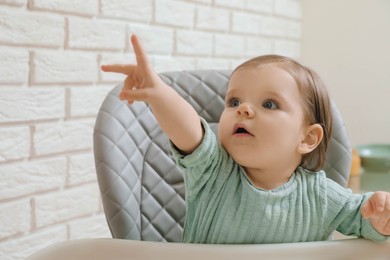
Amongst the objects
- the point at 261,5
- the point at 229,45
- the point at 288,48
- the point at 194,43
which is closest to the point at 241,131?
the point at 194,43

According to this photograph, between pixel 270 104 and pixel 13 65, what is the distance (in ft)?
2.07

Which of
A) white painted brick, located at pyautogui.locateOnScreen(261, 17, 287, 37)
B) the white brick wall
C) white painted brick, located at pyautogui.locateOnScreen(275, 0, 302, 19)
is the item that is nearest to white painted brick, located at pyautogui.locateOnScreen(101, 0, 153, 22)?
the white brick wall

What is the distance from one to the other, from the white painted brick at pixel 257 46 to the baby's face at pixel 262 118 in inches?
45.8

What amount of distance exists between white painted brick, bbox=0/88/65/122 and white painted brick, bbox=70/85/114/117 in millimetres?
36

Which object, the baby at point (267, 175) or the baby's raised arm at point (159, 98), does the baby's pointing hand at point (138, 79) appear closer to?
the baby's raised arm at point (159, 98)

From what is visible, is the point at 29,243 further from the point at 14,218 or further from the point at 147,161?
the point at 147,161

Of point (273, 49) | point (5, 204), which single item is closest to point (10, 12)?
point (5, 204)

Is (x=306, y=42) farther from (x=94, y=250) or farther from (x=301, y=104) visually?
(x=94, y=250)

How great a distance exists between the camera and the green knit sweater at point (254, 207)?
911 mm

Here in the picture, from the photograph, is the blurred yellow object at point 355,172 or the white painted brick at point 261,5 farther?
the white painted brick at point 261,5

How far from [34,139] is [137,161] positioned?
15.2 inches

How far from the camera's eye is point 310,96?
97cm

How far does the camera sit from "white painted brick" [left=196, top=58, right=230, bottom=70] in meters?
1.86

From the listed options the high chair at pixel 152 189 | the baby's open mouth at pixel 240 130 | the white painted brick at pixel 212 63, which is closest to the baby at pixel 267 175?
the baby's open mouth at pixel 240 130
